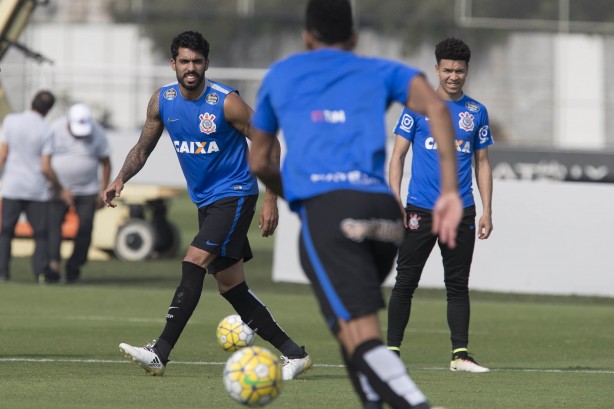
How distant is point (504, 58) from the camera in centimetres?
3984

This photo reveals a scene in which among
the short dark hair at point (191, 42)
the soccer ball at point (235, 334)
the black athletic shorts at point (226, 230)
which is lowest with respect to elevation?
the soccer ball at point (235, 334)

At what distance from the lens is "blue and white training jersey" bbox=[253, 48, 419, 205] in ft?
19.4

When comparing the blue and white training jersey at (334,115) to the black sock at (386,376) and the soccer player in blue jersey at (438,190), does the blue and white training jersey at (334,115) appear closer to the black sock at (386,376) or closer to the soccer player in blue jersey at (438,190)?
the black sock at (386,376)

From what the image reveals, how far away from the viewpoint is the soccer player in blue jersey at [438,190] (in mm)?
9883

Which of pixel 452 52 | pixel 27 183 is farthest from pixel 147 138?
pixel 27 183

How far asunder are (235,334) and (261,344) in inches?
93.7

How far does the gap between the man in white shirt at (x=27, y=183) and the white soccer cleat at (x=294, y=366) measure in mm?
8724

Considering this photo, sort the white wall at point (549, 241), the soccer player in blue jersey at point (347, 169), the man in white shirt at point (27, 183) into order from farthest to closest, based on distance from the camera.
→ the man in white shirt at point (27, 183) → the white wall at point (549, 241) → the soccer player in blue jersey at point (347, 169)

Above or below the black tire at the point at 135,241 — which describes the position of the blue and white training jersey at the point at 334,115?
above

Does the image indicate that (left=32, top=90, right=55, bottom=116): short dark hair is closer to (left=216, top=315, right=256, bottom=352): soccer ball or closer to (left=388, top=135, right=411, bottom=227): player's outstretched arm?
(left=216, top=315, right=256, bottom=352): soccer ball

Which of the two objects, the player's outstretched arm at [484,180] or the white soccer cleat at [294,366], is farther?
the player's outstretched arm at [484,180]

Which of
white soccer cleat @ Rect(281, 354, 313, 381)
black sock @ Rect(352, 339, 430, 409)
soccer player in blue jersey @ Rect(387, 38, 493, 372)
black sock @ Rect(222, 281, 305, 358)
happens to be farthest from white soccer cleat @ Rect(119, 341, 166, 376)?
black sock @ Rect(352, 339, 430, 409)

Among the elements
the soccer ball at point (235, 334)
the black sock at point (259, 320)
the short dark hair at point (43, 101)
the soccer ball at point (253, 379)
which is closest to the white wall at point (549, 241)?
the short dark hair at point (43, 101)

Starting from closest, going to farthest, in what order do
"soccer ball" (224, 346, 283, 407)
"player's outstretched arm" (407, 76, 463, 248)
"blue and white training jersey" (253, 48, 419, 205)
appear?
"player's outstretched arm" (407, 76, 463, 248) < "blue and white training jersey" (253, 48, 419, 205) < "soccer ball" (224, 346, 283, 407)
